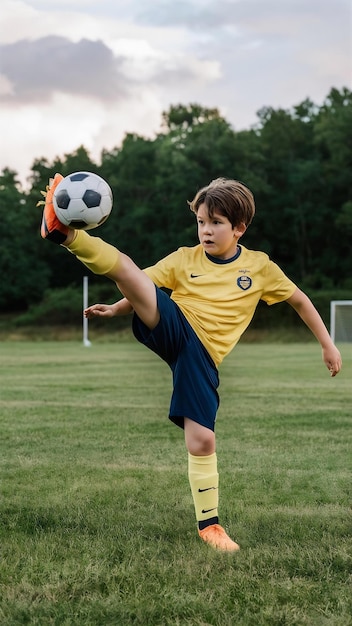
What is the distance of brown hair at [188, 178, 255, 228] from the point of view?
12.0 feet

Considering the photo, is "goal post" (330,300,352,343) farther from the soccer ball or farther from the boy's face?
the soccer ball

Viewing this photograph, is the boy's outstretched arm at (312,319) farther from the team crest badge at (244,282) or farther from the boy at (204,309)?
the team crest badge at (244,282)

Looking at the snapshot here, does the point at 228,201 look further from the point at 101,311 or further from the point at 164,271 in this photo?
the point at 101,311

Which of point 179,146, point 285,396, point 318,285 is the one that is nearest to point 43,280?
point 179,146

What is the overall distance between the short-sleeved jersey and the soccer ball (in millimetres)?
444

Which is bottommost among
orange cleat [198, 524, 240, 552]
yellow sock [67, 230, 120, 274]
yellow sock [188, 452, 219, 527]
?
orange cleat [198, 524, 240, 552]

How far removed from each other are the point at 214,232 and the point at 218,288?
26cm

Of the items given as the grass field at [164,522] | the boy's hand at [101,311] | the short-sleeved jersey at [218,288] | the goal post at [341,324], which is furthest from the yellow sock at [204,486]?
the goal post at [341,324]

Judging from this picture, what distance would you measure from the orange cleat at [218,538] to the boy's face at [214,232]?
1.24m

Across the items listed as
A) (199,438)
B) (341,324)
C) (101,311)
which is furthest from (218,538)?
(341,324)

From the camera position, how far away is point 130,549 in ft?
10.6

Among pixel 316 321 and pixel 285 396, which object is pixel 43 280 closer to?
pixel 285 396

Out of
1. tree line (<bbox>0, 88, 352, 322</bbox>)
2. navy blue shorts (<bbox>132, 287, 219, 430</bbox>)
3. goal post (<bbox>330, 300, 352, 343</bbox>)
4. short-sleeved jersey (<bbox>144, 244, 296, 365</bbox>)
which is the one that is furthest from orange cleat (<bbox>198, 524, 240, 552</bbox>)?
tree line (<bbox>0, 88, 352, 322</bbox>)

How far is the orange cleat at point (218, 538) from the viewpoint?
10.7 ft
